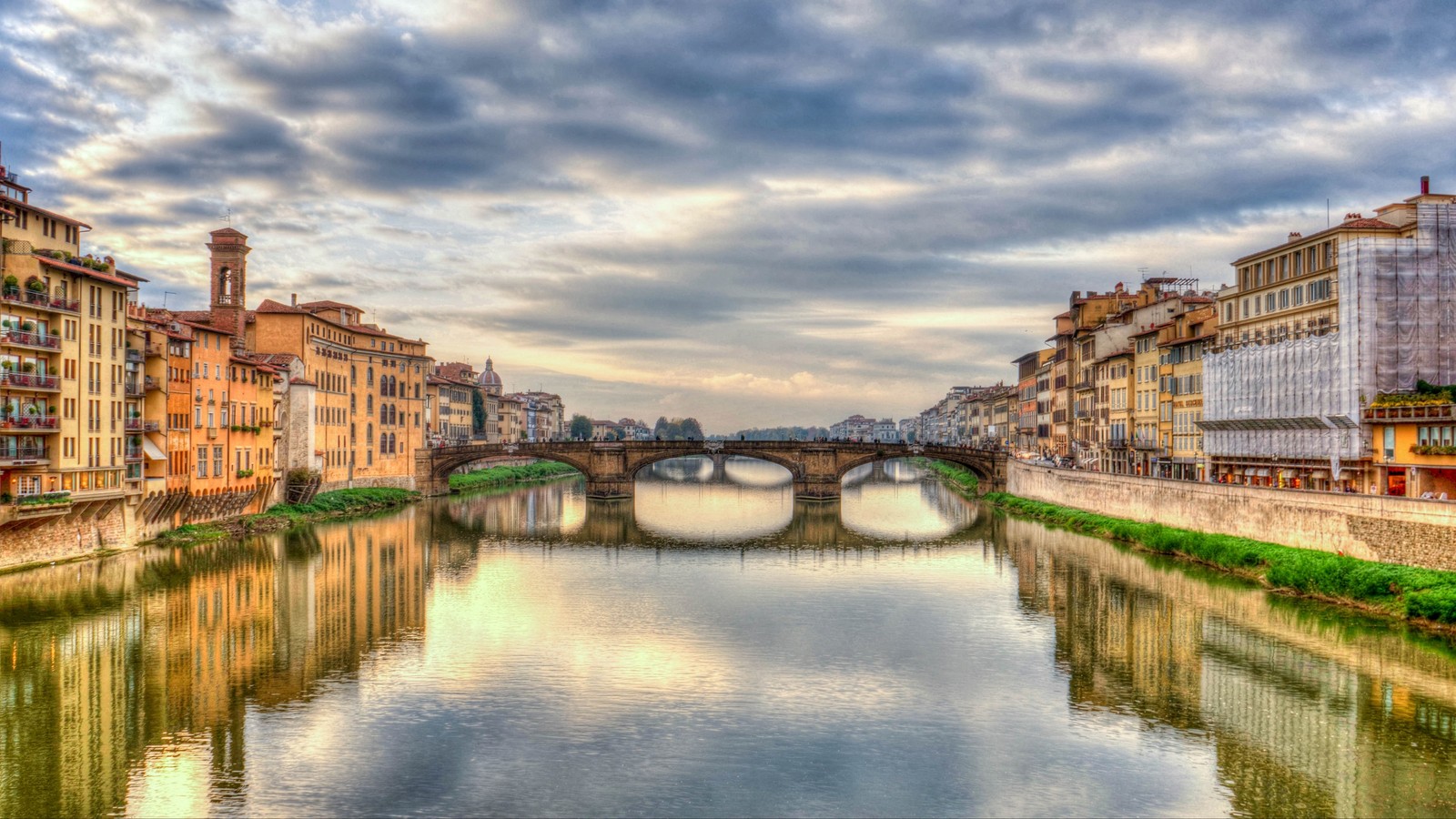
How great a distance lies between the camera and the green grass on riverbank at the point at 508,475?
10369 centimetres

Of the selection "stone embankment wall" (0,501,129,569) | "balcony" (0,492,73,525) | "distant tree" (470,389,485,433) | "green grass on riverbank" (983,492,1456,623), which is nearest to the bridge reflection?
"green grass on riverbank" (983,492,1456,623)

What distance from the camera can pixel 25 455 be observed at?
4050 cm

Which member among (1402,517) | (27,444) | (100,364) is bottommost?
(1402,517)

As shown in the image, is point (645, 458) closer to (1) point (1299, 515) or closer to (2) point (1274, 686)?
(1) point (1299, 515)

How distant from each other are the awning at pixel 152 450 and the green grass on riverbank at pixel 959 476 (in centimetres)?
6751

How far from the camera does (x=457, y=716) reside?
2420cm

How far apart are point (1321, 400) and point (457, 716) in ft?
135

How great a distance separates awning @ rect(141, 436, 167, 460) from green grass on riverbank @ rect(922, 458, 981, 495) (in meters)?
67.5

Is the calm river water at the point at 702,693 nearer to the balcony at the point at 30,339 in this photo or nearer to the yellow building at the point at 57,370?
the yellow building at the point at 57,370

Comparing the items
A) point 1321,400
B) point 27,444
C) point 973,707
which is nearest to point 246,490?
point 27,444

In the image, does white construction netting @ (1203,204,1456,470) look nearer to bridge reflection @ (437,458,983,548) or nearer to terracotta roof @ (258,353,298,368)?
bridge reflection @ (437,458,983,548)

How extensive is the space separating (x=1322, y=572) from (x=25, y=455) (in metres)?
46.4

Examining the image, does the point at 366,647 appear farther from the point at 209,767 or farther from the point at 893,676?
the point at 893,676

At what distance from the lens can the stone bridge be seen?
304ft
